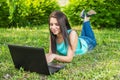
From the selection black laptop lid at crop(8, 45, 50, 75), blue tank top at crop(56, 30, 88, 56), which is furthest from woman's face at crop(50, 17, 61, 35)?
black laptop lid at crop(8, 45, 50, 75)

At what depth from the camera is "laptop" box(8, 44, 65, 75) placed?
448cm

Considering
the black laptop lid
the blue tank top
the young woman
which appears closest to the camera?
the black laptop lid

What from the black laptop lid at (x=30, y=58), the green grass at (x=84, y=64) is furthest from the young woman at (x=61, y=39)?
the black laptop lid at (x=30, y=58)

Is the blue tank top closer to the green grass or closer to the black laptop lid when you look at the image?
the green grass

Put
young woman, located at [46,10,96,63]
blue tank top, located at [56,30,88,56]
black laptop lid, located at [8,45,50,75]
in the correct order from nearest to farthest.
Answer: black laptop lid, located at [8,45,50,75] → young woman, located at [46,10,96,63] → blue tank top, located at [56,30,88,56]

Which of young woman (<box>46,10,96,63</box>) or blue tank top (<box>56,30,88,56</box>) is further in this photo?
blue tank top (<box>56,30,88,56</box>)

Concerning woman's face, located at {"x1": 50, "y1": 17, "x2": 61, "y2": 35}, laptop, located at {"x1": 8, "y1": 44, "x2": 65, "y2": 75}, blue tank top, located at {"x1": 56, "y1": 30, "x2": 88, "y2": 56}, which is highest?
woman's face, located at {"x1": 50, "y1": 17, "x2": 61, "y2": 35}

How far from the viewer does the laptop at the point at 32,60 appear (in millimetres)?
4484

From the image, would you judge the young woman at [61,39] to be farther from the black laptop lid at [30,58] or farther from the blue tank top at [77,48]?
the black laptop lid at [30,58]

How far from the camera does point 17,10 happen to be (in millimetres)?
9750

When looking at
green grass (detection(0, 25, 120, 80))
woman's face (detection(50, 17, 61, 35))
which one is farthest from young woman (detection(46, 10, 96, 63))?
green grass (detection(0, 25, 120, 80))

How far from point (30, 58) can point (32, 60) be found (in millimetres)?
37

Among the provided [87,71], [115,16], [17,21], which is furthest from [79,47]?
[17,21]

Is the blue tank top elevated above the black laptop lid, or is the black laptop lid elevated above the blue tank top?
the black laptop lid
